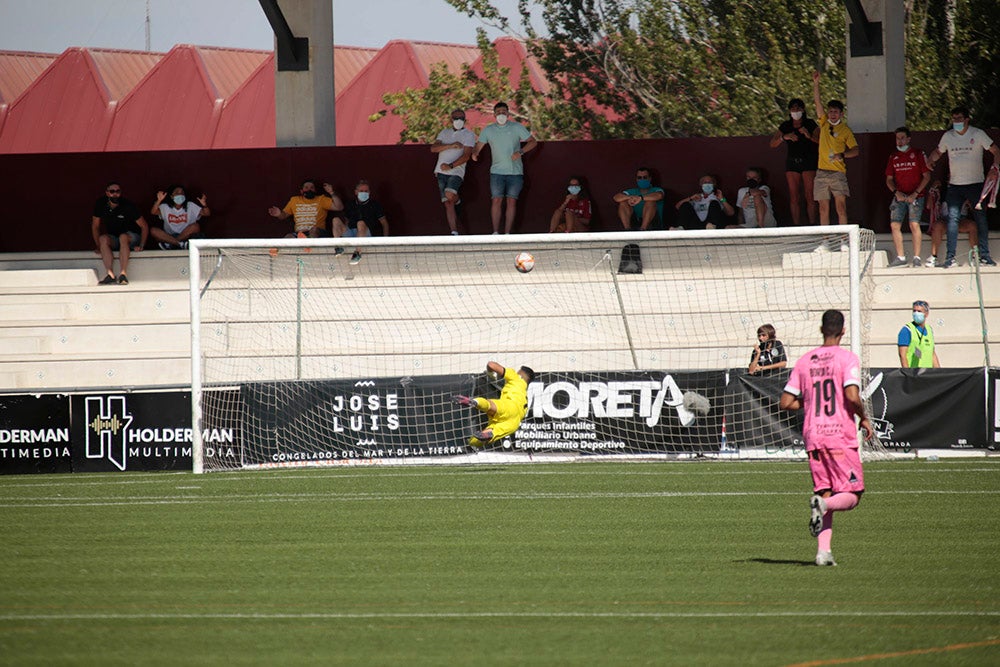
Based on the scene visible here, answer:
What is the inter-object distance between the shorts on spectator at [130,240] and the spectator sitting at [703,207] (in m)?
9.66

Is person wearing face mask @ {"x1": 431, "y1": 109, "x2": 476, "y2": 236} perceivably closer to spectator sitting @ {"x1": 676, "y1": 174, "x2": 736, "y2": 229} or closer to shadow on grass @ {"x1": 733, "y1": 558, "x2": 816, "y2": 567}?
spectator sitting @ {"x1": 676, "y1": 174, "x2": 736, "y2": 229}

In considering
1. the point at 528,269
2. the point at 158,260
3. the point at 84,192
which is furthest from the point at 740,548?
the point at 84,192

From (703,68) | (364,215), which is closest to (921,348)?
(364,215)

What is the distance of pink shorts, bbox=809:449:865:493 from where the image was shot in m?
9.37

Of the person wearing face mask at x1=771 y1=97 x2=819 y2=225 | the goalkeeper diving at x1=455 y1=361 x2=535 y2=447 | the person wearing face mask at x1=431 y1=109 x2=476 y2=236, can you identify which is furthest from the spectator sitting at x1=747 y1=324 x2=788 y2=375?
the person wearing face mask at x1=431 y1=109 x2=476 y2=236

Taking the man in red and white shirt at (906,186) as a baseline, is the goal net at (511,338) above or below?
below

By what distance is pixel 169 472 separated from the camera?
1781 cm

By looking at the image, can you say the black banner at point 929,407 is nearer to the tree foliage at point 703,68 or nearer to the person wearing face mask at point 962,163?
the person wearing face mask at point 962,163

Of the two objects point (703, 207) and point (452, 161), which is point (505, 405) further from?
point (452, 161)

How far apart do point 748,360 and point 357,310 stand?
634 cm

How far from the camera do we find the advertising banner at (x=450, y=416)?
60.1ft

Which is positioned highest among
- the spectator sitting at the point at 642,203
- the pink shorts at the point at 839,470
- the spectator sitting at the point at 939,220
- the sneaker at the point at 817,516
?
the spectator sitting at the point at 642,203

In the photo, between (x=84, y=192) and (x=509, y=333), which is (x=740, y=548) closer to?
(x=509, y=333)

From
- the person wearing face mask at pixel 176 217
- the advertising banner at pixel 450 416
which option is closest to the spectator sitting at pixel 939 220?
the advertising banner at pixel 450 416
